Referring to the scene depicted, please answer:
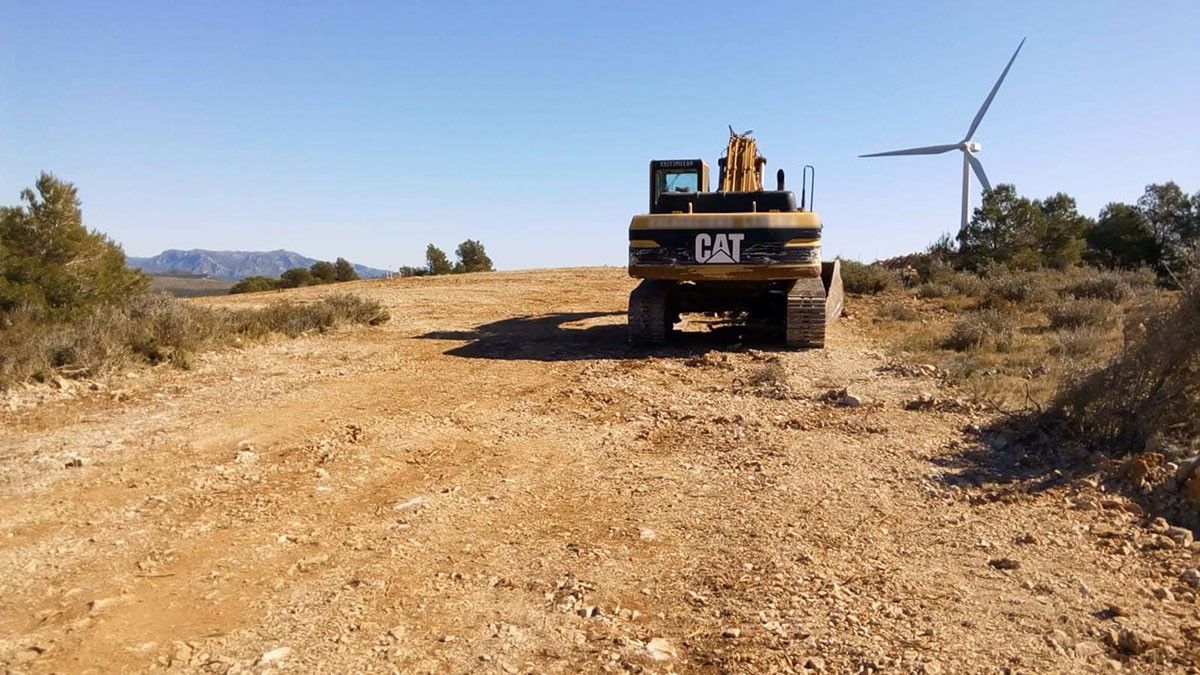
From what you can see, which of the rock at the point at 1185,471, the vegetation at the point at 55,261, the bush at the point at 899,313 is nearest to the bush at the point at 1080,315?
the bush at the point at 899,313

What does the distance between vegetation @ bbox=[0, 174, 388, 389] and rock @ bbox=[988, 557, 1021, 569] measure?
7.07 m

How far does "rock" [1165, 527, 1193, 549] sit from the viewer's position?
11.3ft

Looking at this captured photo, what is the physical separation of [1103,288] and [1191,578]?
11.1 meters

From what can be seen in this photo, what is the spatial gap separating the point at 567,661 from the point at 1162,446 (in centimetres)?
378

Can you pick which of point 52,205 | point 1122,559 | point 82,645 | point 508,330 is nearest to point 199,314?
point 52,205

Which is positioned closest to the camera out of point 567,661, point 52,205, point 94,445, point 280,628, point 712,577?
point 567,661

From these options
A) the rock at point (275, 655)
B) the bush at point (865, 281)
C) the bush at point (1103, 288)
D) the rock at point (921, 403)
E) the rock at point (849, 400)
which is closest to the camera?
the rock at point (275, 655)

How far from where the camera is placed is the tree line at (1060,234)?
17.4 meters

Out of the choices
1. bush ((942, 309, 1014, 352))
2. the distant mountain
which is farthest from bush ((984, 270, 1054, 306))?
the distant mountain

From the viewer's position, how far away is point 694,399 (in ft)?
21.6

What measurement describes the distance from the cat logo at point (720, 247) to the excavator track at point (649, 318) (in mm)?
920

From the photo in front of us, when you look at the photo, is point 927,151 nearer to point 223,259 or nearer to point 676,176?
point 676,176

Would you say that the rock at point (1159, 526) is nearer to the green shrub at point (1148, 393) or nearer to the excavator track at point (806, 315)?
the green shrub at point (1148, 393)

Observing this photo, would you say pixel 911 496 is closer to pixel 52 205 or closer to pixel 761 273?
pixel 761 273
